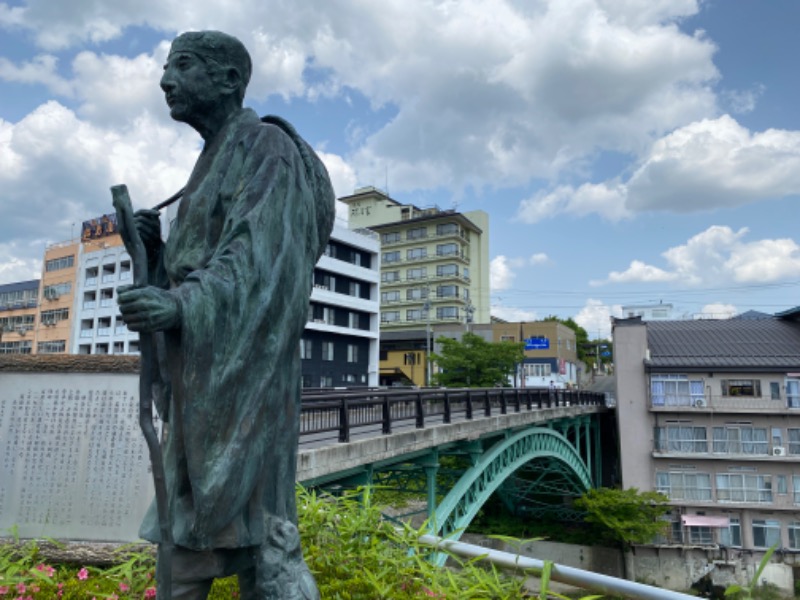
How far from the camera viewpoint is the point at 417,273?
53.5 meters

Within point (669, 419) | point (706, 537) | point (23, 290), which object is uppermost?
point (23, 290)

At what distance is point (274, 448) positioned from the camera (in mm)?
2256

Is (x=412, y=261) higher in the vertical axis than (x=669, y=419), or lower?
higher

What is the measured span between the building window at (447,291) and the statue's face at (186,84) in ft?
163

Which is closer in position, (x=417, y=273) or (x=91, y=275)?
(x=91, y=275)

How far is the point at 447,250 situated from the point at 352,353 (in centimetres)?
1716

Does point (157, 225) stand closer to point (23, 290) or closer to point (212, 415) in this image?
point (212, 415)

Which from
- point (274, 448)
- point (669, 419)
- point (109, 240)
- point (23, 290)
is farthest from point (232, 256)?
point (23, 290)

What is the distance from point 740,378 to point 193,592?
30.7m

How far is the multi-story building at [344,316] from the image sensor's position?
3553 centimetres

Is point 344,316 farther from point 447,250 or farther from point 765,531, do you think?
point 765,531

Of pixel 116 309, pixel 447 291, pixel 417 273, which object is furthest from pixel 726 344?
pixel 116 309

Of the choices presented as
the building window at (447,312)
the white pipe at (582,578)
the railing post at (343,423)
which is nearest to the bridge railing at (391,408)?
the railing post at (343,423)

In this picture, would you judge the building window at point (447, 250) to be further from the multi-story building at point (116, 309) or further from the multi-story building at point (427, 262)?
the multi-story building at point (116, 309)
